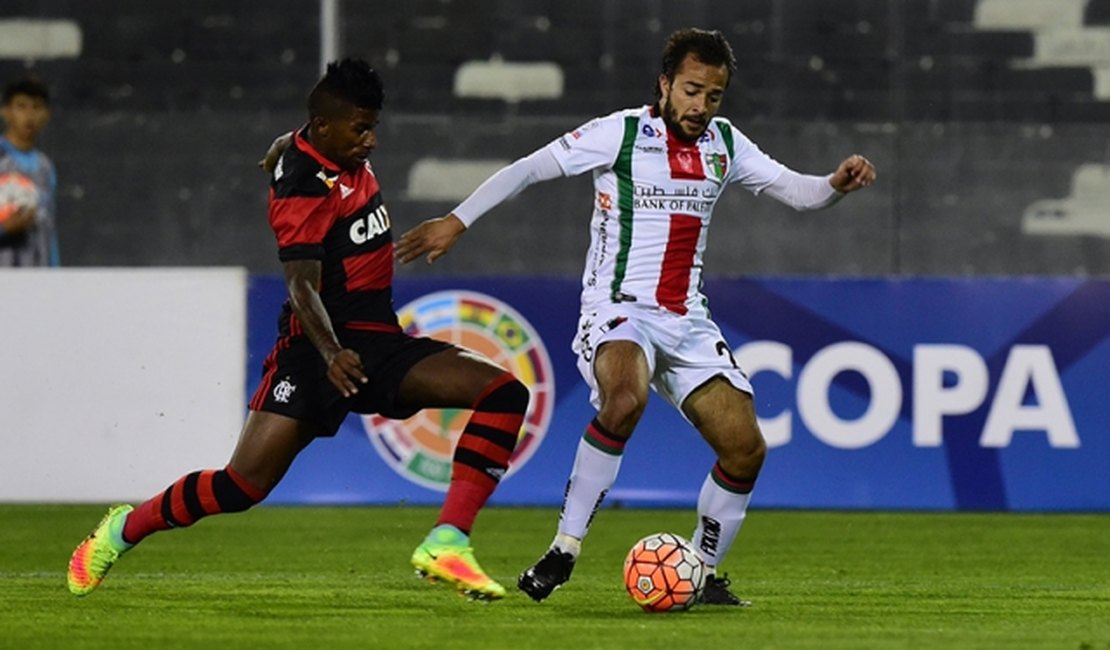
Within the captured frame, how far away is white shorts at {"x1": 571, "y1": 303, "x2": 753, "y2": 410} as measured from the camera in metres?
7.25

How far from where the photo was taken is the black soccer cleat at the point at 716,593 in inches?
284

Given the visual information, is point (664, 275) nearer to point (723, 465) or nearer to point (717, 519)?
point (723, 465)

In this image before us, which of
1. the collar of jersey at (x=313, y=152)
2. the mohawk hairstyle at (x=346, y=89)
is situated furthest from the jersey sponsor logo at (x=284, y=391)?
the mohawk hairstyle at (x=346, y=89)

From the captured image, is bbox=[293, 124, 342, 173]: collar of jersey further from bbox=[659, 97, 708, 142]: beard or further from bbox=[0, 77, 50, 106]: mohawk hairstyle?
bbox=[0, 77, 50, 106]: mohawk hairstyle

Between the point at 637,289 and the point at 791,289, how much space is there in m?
4.41

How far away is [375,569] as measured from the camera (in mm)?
8695

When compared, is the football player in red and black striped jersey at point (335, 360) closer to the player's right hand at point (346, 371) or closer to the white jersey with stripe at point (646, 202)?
the player's right hand at point (346, 371)

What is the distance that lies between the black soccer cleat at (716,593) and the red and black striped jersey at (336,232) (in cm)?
132

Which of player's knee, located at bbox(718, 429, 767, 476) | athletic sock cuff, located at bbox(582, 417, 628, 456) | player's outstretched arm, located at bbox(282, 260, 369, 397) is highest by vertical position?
player's outstretched arm, located at bbox(282, 260, 369, 397)

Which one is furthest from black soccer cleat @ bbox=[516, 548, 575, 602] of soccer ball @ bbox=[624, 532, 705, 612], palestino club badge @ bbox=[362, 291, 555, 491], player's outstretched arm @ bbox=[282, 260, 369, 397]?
palestino club badge @ bbox=[362, 291, 555, 491]

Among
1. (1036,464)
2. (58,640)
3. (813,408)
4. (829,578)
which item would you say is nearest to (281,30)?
(813,408)

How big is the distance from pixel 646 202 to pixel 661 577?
1.29 meters

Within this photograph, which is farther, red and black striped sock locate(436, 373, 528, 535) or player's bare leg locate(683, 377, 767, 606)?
player's bare leg locate(683, 377, 767, 606)

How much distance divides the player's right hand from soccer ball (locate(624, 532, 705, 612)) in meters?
1.02
